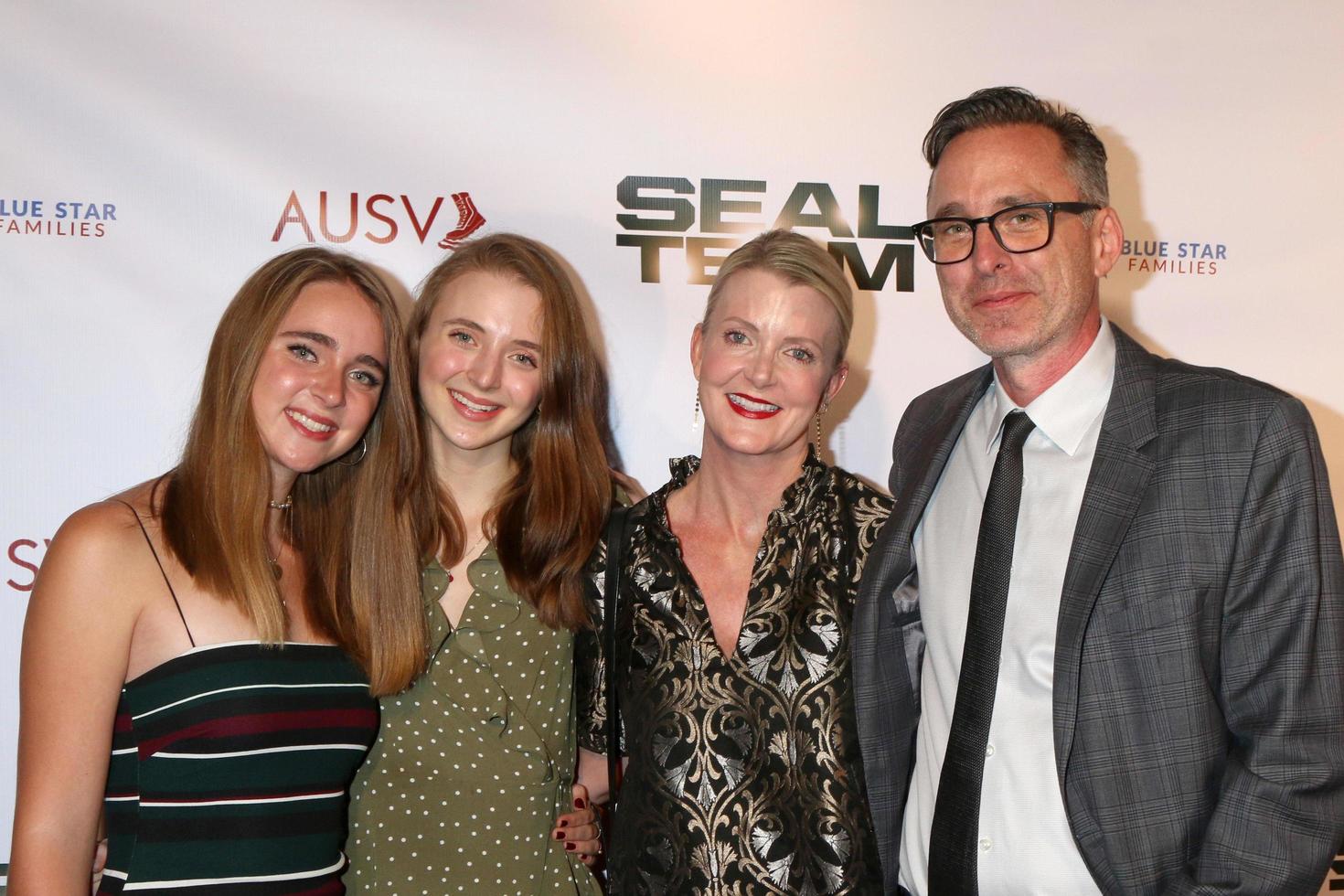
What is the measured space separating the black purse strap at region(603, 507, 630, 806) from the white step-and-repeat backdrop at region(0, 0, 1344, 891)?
0.73m

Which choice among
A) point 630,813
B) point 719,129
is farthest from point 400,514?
point 719,129

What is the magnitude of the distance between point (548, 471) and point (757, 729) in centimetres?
78

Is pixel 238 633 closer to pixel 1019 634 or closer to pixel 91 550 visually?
pixel 91 550

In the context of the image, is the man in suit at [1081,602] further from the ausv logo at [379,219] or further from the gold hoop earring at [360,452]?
the ausv logo at [379,219]

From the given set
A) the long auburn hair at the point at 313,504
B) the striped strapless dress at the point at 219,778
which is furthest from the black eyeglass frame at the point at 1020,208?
the striped strapless dress at the point at 219,778

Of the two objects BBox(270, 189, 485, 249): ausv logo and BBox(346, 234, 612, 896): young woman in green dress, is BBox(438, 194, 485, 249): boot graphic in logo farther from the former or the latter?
BBox(346, 234, 612, 896): young woman in green dress

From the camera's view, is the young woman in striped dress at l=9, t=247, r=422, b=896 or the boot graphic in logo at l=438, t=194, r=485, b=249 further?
the boot graphic in logo at l=438, t=194, r=485, b=249

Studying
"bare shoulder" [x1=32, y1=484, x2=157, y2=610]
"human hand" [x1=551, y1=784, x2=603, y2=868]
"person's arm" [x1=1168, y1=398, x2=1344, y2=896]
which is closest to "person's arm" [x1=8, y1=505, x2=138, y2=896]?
"bare shoulder" [x1=32, y1=484, x2=157, y2=610]

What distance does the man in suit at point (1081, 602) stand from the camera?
5.52ft

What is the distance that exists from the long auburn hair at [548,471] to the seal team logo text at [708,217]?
0.58 metres

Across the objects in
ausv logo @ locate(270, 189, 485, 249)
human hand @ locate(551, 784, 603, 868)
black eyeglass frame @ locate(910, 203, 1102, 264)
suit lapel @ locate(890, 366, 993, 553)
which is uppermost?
ausv logo @ locate(270, 189, 485, 249)

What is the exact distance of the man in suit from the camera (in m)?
1.68

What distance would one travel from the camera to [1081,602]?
179cm

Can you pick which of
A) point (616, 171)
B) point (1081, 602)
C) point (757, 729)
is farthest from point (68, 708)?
Result: point (616, 171)
